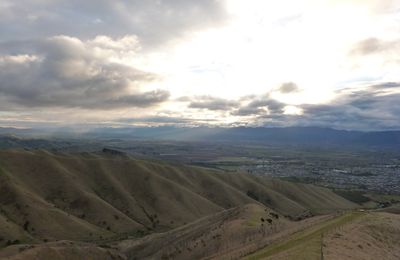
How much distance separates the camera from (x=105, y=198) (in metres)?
155

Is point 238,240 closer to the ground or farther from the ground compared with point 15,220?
farther from the ground

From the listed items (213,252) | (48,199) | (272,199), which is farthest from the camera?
(272,199)

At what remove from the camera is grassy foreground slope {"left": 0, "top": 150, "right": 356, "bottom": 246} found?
396 feet

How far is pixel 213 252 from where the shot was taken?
63969 mm

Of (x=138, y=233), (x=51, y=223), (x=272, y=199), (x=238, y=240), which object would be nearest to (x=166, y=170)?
(x=272, y=199)

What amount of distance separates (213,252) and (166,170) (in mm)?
128666

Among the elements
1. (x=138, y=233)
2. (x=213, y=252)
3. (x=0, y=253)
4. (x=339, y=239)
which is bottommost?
(x=138, y=233)

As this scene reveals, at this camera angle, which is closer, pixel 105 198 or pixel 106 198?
pixel 105 198

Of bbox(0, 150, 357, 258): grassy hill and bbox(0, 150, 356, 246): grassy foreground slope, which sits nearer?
bbox(0, 150, 357, 258): grassy hill

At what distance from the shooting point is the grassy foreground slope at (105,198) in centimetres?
12069

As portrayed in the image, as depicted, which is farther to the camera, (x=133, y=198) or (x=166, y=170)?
(x=166, y=170)

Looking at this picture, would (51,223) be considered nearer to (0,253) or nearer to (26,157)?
(0,253)

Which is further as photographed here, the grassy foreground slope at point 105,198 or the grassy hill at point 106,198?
the grassy foreground slope at point 105,198

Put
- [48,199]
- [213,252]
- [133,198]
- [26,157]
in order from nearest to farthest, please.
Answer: [213,252]
[48,199]
[133,198]
[26,157]
